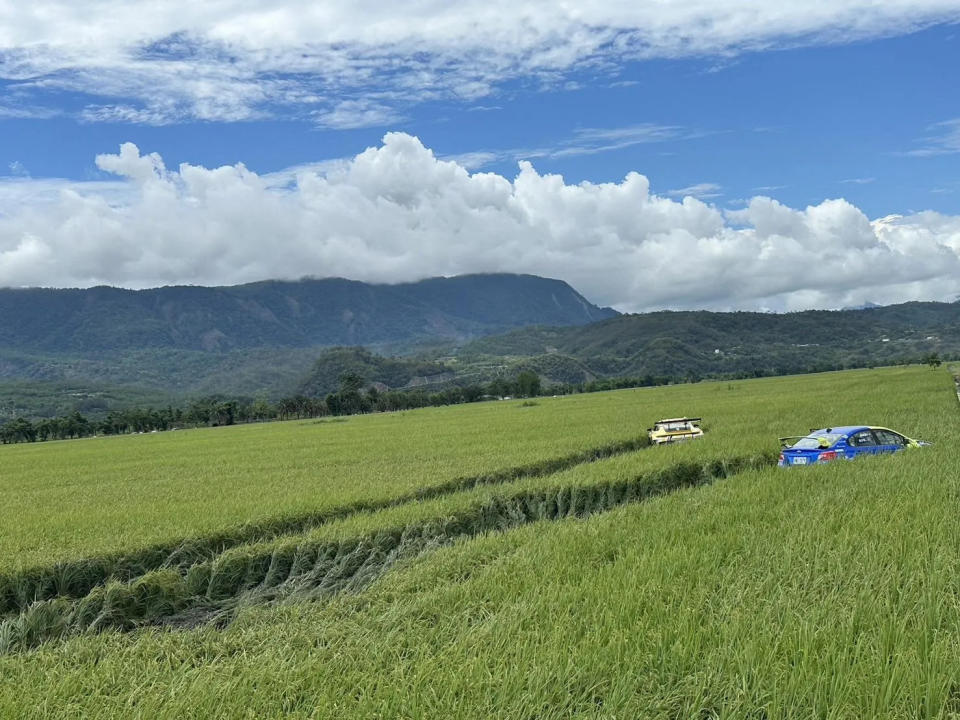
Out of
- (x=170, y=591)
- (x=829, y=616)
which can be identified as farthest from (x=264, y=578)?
(x=829, y=616)

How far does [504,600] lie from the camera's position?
6.87 meters

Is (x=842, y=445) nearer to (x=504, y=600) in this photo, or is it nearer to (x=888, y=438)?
(x=888, y=438)

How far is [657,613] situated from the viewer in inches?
231

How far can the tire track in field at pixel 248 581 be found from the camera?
9.11 m

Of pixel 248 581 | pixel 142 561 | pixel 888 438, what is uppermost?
pixel 888 438

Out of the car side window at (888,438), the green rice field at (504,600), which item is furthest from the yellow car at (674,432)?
the car side window at (888,438)

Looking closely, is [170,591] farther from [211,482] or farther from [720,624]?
[211,482]

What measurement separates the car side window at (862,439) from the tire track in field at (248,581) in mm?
6698

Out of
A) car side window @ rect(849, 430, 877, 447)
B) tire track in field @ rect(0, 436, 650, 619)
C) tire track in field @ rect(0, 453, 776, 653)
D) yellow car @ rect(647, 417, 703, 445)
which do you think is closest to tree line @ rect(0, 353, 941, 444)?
yellow car @ rect(647, 417, 703, 445)

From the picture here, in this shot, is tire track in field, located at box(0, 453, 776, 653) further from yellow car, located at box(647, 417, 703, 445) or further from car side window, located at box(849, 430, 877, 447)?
yellow car, located at box(647, 417, 703, 445)

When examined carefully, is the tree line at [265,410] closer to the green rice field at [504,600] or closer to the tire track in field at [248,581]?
the green rice field at [504,600]

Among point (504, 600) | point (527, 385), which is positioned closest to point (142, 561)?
point (504, 600)

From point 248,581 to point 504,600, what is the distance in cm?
575

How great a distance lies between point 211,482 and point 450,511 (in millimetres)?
10346
